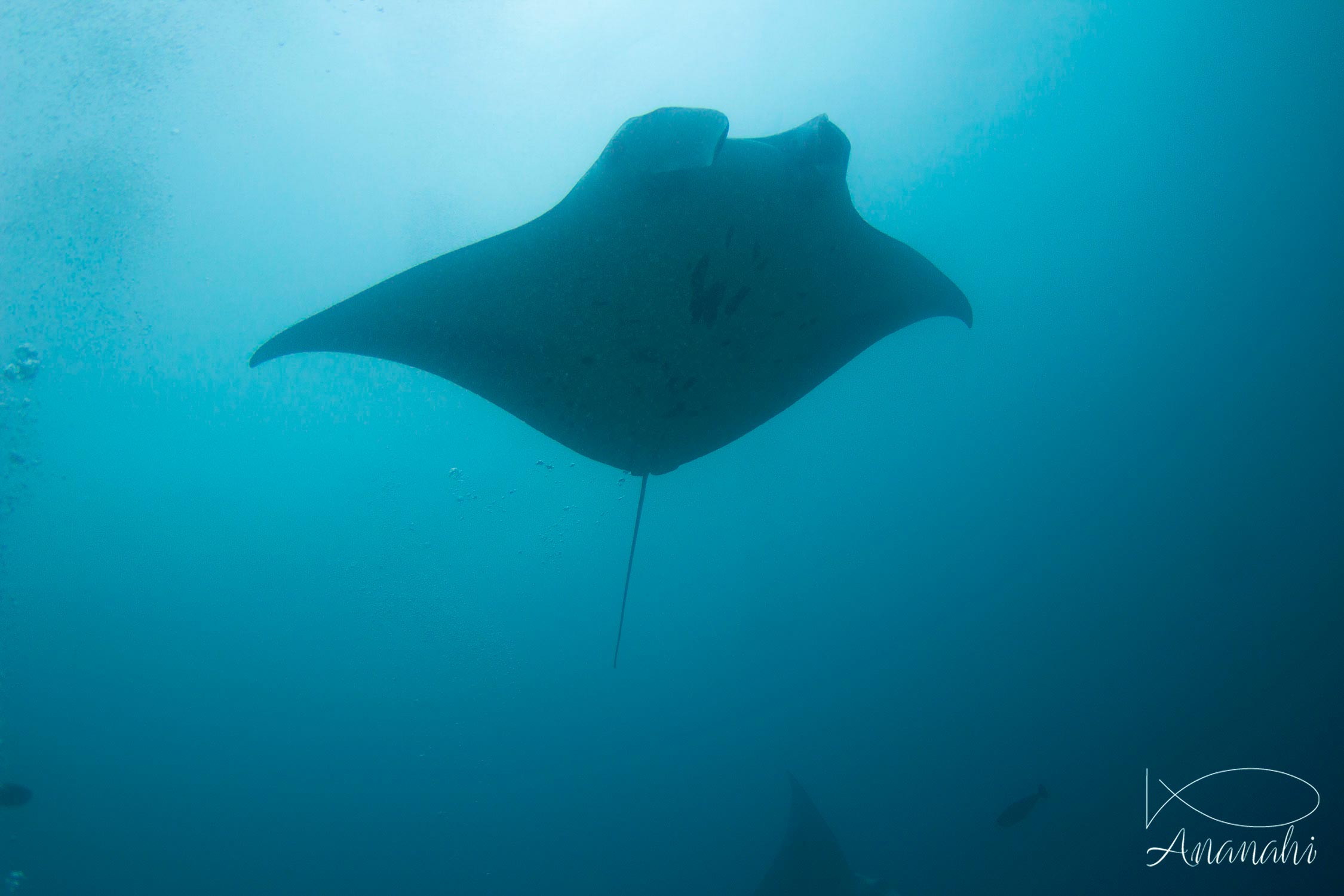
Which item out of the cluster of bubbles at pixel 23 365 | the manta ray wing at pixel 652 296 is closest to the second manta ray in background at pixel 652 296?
the manta ray wing at pixel 652 296

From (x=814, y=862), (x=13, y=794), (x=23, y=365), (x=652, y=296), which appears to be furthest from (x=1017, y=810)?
(x=23, y=365)

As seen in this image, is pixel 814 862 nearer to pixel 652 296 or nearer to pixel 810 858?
pixel 810 858

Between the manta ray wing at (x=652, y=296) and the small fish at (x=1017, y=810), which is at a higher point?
the manta ray wing at (x=652, y=296)

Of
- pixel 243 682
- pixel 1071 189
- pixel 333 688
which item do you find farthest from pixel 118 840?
pixel 1071 189

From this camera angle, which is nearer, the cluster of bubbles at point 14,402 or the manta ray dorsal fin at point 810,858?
the manta ray dorsal fin at point 810,858

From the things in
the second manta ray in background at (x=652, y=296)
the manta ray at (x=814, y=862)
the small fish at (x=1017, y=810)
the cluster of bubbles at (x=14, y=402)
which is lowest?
the manta ray at (x=814, y=862)

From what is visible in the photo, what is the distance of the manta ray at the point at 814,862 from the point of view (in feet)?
15.5

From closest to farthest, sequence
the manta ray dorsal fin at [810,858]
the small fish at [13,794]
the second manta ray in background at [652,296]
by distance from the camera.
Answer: the second manta ray in background at [652,296], the manta ray dorsal fin at [810,858], the small fish at [13,794]

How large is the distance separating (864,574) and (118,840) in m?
24.3

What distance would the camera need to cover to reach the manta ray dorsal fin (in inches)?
186

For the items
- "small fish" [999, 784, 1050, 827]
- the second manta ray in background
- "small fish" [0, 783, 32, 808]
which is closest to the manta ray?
"small fish" [999, 784, 1050, 827]

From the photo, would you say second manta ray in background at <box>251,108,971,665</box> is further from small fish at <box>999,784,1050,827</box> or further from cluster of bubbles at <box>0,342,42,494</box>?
cluster of bubbles at <box>0,342,42,494</box>

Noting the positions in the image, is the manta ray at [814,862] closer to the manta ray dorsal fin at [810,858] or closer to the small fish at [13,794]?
the manta ray dorsal fin at [810,858]

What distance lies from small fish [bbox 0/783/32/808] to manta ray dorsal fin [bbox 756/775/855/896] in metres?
7.81
